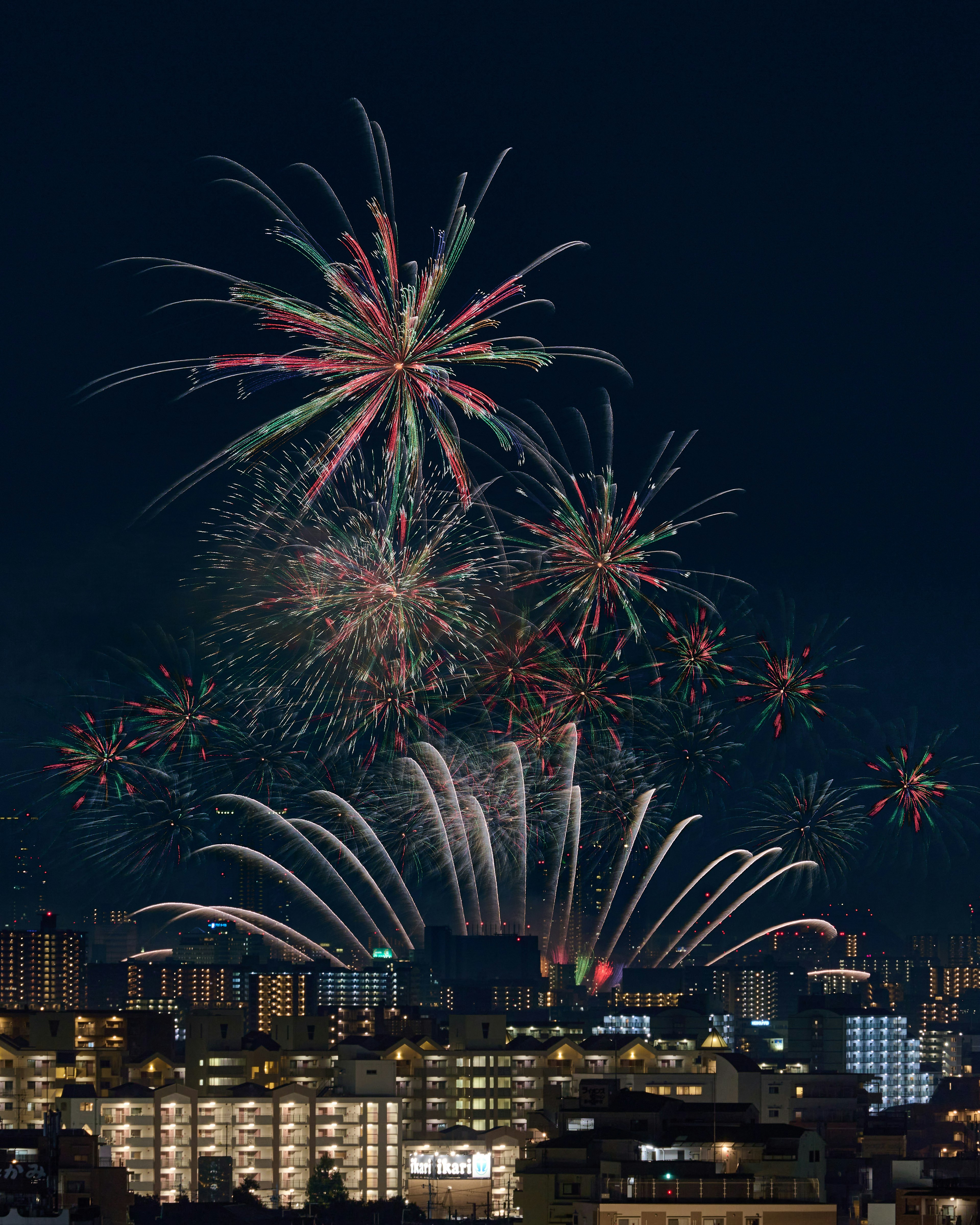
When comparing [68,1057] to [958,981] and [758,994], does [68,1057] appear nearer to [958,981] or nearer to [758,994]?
[758,994]

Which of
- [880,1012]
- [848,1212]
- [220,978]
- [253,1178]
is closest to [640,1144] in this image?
[848,1212]

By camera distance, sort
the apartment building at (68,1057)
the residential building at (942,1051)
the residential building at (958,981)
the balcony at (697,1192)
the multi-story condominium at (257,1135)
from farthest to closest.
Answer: the residential building at (958,981)
the residential building at (942,1051)
the apartment building at (68,1057)
the multi-story condominium at (257,1135)
the balcony at (697,1192)

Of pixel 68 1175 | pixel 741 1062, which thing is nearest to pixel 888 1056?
pixel 741 1062

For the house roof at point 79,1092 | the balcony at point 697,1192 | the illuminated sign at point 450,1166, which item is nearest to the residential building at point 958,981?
the illuminated sign at point 450,1166

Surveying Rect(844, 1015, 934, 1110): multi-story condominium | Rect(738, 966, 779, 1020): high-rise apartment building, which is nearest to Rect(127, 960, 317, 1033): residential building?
Rect(738, 966, 779, 1020): high-rise apartment building

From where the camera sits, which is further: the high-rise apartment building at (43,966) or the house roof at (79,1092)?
the high-rise apartment building at (43,966)

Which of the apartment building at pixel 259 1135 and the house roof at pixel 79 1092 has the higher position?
the house roof at pixel 79 1092

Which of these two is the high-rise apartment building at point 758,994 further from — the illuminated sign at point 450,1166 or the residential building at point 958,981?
the illuminated sign at point 450,1166

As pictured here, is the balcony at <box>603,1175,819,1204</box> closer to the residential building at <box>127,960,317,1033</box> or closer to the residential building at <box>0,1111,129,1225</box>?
the residential building at <box>0,1111,129,1225</box>
